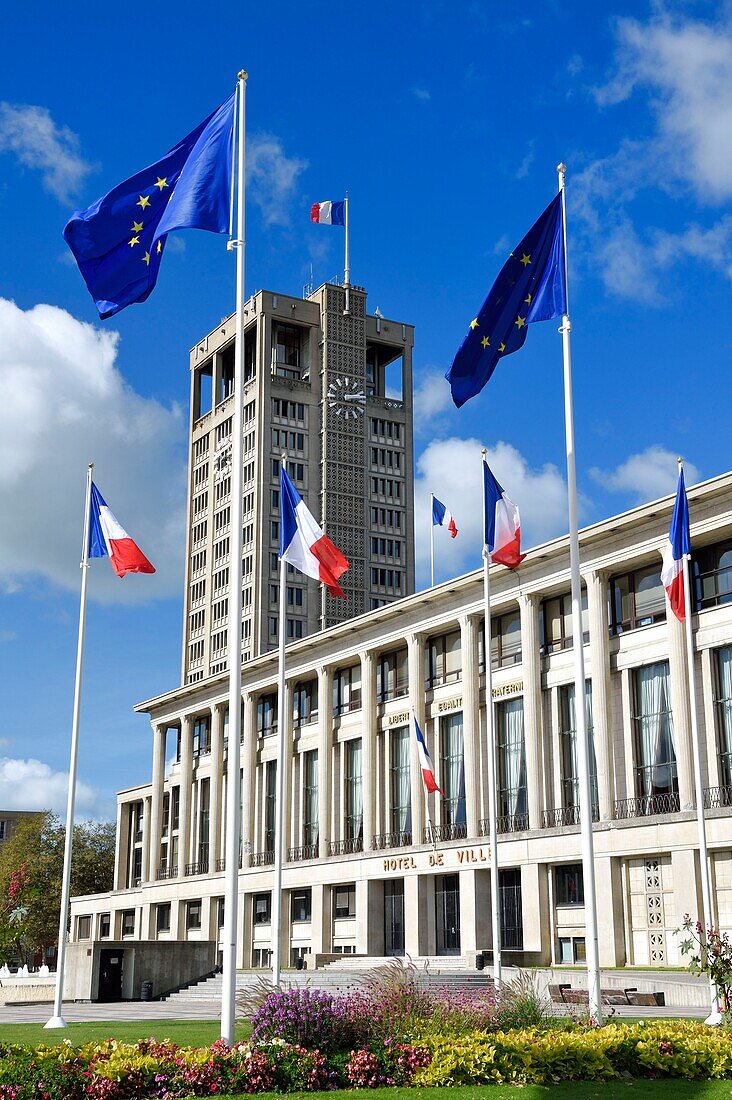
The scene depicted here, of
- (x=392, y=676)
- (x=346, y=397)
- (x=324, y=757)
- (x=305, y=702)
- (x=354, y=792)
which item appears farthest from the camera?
(x=346, y=397)

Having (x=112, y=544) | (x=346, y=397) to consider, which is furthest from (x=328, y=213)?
(x=112, y=544)

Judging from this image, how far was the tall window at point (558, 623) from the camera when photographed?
5850cm

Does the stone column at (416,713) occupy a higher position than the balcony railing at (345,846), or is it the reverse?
the stone column at (416,713)

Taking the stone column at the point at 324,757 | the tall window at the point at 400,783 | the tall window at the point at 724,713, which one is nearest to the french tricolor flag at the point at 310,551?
the tall window at the point at 724,713

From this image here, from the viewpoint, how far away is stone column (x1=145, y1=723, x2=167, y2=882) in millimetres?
92625

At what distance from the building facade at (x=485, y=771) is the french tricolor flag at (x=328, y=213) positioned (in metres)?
42.7

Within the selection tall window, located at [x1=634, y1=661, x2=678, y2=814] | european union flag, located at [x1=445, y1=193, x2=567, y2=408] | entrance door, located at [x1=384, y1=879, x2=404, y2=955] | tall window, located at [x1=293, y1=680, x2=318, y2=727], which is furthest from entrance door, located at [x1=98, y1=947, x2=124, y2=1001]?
european union flag, located at [x1=445, y1=193, x2=567, y2=408]

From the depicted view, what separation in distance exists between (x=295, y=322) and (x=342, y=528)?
20254mm

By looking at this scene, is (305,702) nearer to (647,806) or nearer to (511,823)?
(511,823)

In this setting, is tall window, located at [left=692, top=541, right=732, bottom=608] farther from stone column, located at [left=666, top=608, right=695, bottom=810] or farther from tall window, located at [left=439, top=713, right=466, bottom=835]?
tall window, located at [left=439, top=713, right=466, bottom=835]

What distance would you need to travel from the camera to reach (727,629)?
5028cm

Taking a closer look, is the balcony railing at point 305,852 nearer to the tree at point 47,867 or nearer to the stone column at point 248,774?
the stone column at point 248,774

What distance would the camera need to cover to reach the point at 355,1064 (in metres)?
18.9

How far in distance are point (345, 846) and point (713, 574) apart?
29655 millimetres
